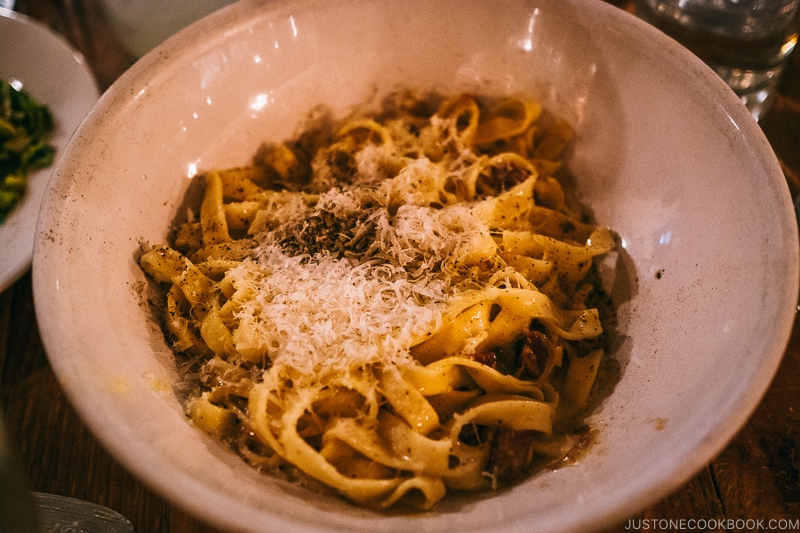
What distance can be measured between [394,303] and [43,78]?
2.60 meters

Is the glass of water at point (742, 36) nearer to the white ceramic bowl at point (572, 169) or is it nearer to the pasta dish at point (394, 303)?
the white ceramic bowl at point (572, 169)

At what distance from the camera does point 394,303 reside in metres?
2.27

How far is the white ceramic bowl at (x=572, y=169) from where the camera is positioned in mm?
1646

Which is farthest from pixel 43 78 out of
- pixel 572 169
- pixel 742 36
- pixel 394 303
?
pixel 742 36

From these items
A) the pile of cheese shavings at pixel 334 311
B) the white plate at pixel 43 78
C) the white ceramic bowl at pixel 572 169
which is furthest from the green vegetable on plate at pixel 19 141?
the pile of cheese shavings at pixel 334 311

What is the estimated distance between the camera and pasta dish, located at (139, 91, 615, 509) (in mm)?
2078

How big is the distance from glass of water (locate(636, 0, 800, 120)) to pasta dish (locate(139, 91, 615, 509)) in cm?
90

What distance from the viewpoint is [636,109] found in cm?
268

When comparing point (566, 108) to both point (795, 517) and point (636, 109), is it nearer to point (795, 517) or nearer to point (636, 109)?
point (636, 109)

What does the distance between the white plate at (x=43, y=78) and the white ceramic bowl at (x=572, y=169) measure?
755mm

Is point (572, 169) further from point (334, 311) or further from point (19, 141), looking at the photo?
point (19, 141)

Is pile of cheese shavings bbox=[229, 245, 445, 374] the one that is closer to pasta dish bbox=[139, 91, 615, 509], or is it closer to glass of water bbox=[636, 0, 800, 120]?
pasta dish bbox=[139, 91, 615, 509]

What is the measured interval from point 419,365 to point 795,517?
1356mm

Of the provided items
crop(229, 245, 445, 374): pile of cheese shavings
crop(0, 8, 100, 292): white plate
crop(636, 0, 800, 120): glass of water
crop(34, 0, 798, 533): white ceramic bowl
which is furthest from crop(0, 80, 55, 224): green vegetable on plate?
crop(636, 0, 800, 120): glass of water
